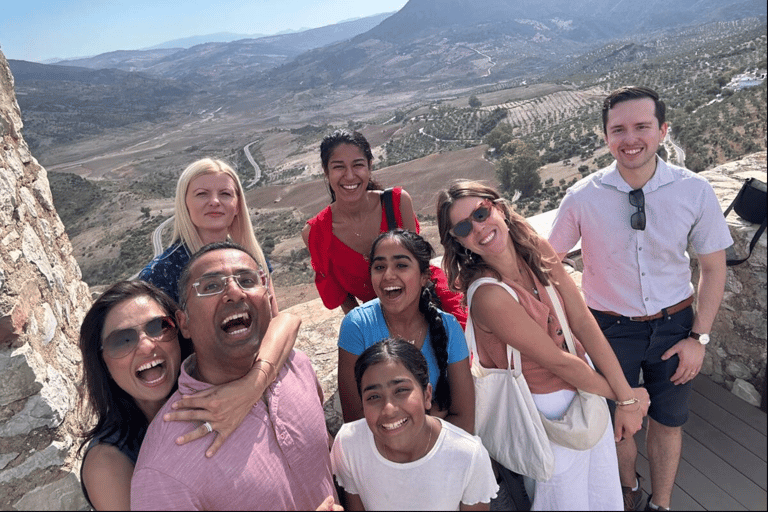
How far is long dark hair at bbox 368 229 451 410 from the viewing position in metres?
2.10

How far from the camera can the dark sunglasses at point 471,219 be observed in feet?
6.54

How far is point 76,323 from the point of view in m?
3.18

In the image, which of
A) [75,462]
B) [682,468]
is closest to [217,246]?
[75,462]

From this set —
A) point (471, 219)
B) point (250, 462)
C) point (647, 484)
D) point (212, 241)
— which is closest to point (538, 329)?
point (471, 219)

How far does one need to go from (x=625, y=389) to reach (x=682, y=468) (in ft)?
2.59

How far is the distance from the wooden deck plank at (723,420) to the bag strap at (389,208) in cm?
205

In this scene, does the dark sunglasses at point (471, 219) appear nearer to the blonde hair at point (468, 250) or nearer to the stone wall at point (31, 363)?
the blonde hair at point (468, 250)

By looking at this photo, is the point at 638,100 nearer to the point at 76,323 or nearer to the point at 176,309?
the point at 176,309

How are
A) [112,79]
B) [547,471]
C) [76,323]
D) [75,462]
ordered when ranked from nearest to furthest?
[547,471] → [75,462] → [76,323] → [112,79]

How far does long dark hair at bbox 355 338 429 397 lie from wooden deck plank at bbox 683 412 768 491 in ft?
3.95

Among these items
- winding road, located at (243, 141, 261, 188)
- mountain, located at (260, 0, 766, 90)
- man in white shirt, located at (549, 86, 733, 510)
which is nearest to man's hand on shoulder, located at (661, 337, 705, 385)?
man in white shirt, located at (549, 86, 733, 510)

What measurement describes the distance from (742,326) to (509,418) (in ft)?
6.35

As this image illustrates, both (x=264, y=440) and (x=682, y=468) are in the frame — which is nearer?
(x=264, y=440)

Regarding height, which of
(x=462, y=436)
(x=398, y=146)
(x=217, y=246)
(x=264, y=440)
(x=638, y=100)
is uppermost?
(x=638, y=100)
